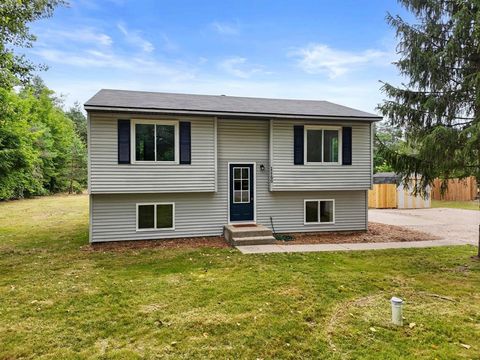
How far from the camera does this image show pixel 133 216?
9.40 m

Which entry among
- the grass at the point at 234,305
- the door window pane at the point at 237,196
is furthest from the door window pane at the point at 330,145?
the grass at the point at 234,305

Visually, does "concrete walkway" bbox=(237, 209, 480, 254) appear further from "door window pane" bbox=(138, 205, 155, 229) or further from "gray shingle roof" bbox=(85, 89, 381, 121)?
"gray shingle roof" bbox=(85, 89, 381, 121)

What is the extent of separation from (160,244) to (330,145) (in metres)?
6.43

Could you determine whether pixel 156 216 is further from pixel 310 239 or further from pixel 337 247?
pixel 337 247

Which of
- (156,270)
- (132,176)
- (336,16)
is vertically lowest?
(156,270)

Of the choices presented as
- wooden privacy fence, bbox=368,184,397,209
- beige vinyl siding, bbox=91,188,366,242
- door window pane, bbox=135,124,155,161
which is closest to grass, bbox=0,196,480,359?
beige vinyl siding, bbox=91,188,366,242

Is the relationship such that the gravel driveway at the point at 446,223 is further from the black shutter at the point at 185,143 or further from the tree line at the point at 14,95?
the tree line at the point at 14,95

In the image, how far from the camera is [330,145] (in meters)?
10.5

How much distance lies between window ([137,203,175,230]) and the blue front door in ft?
6.48

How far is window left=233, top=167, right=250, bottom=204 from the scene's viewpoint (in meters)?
10.2

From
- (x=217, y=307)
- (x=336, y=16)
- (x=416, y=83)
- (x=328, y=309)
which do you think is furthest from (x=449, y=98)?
(x=336, y=16)

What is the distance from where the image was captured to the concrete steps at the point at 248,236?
8.83 m

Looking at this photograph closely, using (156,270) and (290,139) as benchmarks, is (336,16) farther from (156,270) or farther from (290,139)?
(156,270)

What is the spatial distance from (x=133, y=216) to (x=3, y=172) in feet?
20.8
